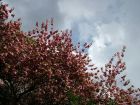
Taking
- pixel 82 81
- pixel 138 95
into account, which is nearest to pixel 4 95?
pixel 82 81

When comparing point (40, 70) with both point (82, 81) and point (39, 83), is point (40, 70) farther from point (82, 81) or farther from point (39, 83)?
point (82, 81)

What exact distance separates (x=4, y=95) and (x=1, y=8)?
7958 millimetres

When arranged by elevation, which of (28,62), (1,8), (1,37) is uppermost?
(1,8)

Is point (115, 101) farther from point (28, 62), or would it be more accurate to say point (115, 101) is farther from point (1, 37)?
point (1, 37)

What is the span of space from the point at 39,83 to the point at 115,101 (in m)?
6.99

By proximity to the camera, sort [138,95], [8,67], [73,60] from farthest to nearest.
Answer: [138,95], [73,60], [8,67]

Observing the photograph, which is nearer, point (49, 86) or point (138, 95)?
point (49, 86)

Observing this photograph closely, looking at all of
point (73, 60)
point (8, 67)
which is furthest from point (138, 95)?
point (8, 67)

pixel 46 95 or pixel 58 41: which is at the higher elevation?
pixel 58 41

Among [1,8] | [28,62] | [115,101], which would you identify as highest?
[1,8]

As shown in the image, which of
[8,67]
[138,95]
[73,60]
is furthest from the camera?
[138,95]

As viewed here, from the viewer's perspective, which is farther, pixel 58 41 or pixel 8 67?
pixel 58 41

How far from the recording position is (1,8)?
37.5m

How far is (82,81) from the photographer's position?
37188 millimetres
